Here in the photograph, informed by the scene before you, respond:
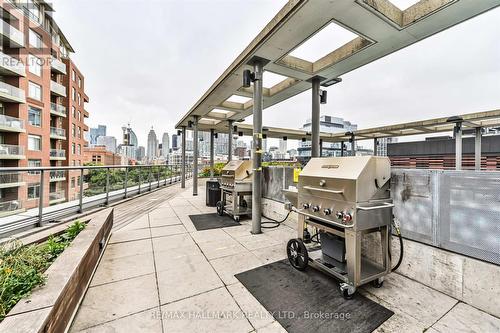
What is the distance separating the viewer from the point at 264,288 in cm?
206

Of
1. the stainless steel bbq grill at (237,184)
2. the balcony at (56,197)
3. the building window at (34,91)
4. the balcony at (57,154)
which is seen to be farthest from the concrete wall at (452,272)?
the balcony at (57,154)

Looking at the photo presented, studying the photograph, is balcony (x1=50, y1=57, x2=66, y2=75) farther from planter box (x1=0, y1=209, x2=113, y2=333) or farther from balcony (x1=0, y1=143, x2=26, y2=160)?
planter box (x1=0, y1=209, x2=113, y2=333)

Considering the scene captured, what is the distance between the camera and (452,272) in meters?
1.88

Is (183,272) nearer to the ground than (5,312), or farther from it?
nearer to the ground

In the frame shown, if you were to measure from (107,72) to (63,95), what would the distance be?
17673mm

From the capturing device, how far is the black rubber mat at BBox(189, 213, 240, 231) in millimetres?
4154

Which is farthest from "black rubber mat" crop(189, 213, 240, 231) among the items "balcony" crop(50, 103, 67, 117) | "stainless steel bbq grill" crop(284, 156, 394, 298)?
"balcony" crop(50, 103, 67, 117)

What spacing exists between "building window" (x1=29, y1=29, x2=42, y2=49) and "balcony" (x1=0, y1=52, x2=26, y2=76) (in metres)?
2.42

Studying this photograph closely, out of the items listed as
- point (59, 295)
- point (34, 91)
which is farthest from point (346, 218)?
point (34, 91)

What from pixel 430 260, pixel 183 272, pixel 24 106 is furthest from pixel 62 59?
pixel 430 260

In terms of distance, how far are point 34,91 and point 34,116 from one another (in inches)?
96.6

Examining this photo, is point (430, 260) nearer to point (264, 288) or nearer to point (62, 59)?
point (264, 288)

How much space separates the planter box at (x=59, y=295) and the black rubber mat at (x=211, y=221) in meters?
2.03

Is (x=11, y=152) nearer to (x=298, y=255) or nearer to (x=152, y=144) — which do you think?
(x=298, y=255)
